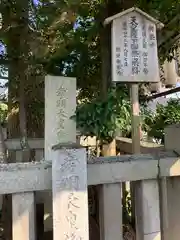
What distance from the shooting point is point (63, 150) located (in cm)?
174

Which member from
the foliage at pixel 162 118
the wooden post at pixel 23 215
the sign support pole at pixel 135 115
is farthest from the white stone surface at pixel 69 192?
the foliage at pixel 162 118

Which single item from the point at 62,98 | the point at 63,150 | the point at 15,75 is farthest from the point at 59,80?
the point at 15,75

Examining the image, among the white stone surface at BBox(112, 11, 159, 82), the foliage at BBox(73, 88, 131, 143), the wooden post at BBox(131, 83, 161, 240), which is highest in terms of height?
the white stone surface at BBox(112, 11, 159, 82)

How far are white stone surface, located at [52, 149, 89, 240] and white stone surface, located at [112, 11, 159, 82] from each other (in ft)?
2.74

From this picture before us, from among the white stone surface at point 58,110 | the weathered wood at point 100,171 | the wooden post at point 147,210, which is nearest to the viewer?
the weathered wood at point 100,171

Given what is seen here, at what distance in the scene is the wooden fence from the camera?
1737 millimetres

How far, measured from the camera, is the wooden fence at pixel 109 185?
1.74 meters

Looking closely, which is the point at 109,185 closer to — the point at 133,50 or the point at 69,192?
the point at 69,192

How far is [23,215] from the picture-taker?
176 centimetres

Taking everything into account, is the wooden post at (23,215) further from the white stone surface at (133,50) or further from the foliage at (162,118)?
the foliage at (162,118)

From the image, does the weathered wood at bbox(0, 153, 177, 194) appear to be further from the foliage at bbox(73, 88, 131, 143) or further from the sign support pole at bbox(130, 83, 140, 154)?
the sign support pole at bbox(130, 83, 140, 154)

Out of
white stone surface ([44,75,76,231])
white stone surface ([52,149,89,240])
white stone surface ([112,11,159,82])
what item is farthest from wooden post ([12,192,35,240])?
white stone surface ([112,11,159,82])

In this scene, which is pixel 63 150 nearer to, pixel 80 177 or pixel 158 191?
pixel 80 177

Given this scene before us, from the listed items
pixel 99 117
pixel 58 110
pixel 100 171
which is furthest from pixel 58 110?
pixel 100 171
